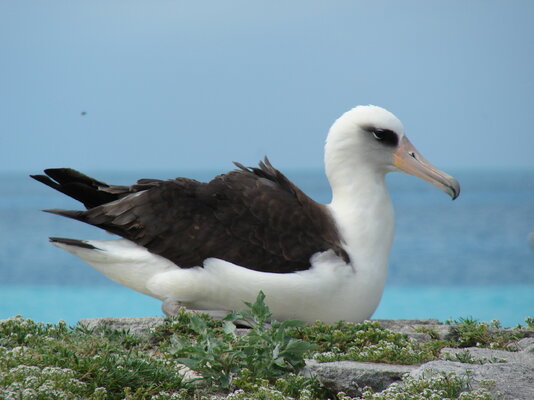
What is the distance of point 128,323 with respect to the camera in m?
7.39

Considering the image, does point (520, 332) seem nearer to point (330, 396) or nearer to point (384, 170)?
point (384, 170)

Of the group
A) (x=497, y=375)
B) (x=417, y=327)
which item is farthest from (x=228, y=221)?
(x=497, y=375)

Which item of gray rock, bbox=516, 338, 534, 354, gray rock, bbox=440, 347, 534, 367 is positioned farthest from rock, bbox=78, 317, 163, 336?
gray rock, bbox=516, 338, 534, 354

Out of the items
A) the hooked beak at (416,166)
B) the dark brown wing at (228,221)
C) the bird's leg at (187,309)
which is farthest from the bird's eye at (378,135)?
the bird's leg at (187,309)

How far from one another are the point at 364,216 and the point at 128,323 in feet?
7.11

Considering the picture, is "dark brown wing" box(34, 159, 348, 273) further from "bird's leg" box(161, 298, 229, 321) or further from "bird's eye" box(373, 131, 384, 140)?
"bird's eye" box(373, 131, 384, 140)

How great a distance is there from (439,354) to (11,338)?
292 cm

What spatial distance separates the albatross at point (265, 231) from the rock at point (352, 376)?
1.86 metres

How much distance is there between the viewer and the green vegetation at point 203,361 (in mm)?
5305

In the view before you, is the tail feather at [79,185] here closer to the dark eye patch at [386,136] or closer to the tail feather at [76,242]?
the tail feather at [76,242]

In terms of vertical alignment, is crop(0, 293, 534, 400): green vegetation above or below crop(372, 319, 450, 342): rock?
below

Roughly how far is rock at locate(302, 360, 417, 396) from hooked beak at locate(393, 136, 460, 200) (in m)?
2.72

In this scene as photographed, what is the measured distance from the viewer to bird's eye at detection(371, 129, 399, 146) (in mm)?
8180

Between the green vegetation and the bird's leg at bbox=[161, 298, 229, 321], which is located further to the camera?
the bird's leg at bbox=[161, 298, 229, 321]
